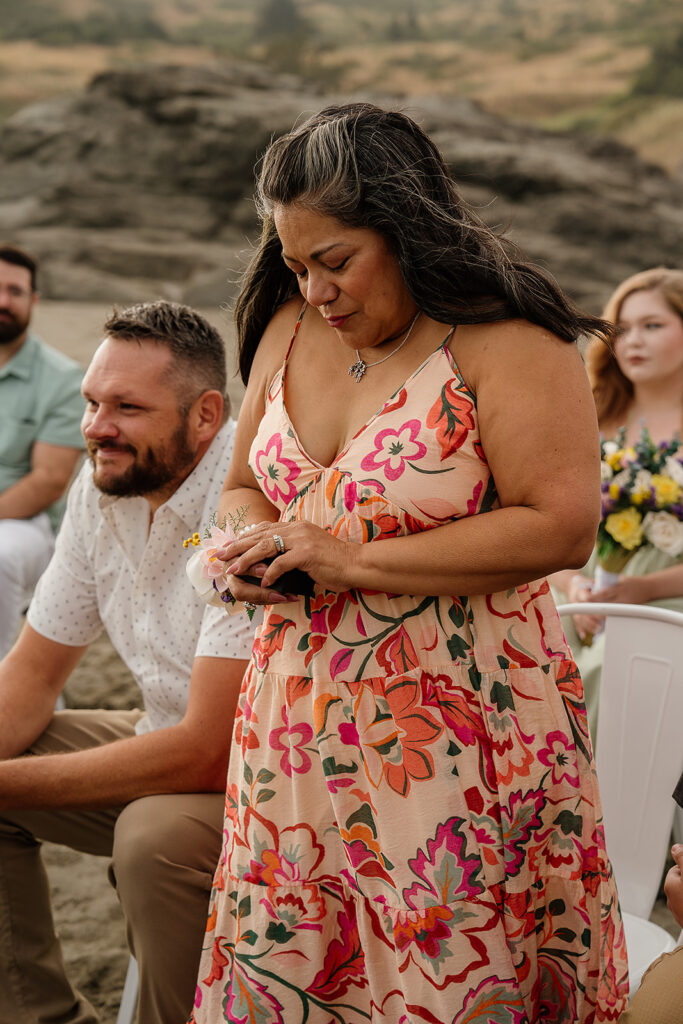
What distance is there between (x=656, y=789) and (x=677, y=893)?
22.3 inches

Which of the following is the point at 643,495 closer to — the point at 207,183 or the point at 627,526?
the point at 627,526

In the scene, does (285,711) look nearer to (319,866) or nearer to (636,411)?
(319,866)

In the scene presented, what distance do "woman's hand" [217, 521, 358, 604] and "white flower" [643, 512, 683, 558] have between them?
65.3 inches

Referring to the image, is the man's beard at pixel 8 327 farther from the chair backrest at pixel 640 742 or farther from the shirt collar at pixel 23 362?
the chair backrest at pixel 640 742

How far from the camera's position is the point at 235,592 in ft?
4.87

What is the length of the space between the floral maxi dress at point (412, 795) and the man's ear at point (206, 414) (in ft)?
2.08

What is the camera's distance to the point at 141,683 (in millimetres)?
2248

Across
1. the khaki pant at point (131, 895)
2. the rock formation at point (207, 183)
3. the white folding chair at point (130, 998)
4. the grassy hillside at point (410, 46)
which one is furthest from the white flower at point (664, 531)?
the grassy hillside at point (410, 46)

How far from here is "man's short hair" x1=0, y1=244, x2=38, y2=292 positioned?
4.42 m

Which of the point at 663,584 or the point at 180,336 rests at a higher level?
the point at 180,336

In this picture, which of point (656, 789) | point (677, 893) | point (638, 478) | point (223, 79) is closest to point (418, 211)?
point (677, 893)

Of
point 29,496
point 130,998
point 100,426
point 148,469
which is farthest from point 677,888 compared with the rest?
point 29,496

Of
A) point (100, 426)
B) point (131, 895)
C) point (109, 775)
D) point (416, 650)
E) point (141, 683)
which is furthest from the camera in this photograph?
point (141, 683)

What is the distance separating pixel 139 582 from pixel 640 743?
1140 millimetres
